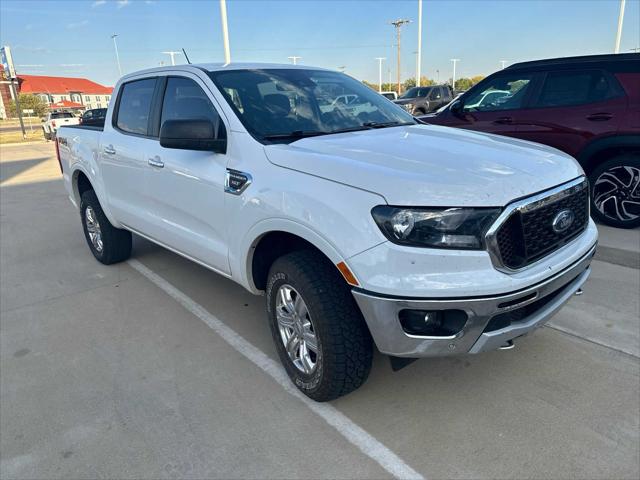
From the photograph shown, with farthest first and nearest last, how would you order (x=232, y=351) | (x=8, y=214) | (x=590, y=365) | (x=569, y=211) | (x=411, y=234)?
(x=8, y=214)
(x=232, y=351)
(x=590, y=365)
(x=569, y=211)
(x=411, y=234)

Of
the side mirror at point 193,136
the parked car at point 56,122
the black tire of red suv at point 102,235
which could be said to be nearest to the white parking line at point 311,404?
the black tire of red suv at point 102,235

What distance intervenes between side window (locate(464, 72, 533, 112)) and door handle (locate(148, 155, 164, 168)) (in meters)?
4.82

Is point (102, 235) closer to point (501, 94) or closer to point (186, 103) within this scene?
point (186, 103)

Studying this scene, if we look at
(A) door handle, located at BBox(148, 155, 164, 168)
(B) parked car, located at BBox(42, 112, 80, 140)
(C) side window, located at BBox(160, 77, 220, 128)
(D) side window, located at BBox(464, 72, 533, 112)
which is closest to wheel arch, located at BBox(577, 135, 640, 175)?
(D) side window, located at BBox(464, 72, 533, 112)

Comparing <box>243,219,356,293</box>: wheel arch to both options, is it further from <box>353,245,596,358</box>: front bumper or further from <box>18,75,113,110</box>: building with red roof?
<box>18,75,113,110</box>: building with red roof

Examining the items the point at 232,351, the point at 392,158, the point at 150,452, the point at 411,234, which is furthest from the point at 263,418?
the point at 392,158

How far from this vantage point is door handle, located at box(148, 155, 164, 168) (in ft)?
11.9

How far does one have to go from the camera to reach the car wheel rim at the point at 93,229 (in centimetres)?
505

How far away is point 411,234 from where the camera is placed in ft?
6.95

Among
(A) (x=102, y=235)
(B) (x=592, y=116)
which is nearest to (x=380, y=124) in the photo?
(A) (x=102, y=235)

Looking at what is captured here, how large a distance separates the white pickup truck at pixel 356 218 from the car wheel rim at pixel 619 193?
337cm

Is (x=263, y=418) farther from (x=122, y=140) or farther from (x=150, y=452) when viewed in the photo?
(x=122, y=140)

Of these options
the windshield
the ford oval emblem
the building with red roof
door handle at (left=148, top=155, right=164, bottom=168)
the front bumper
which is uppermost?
the building with red roof

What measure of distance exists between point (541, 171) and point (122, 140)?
3403 millimetres
